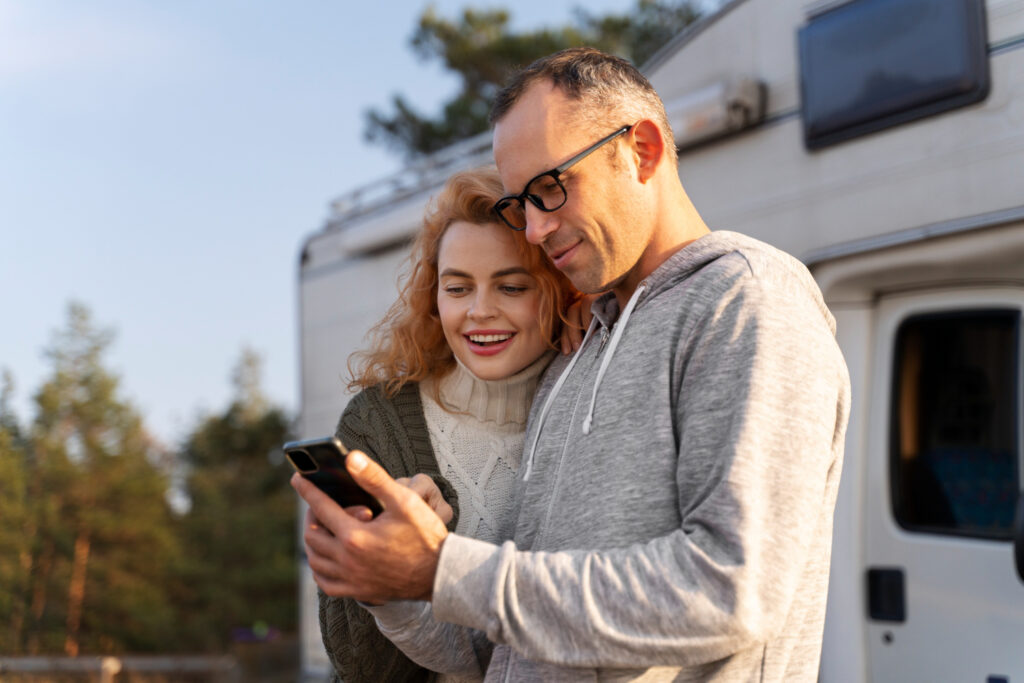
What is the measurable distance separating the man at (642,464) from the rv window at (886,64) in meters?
1.61

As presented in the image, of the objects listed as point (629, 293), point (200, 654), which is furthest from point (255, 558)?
point (629, 293)

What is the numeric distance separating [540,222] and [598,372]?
0.30m

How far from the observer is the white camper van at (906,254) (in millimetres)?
2824

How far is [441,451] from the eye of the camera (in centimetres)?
211

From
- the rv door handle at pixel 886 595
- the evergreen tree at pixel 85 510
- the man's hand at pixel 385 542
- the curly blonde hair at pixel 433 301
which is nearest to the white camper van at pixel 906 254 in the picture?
the rv door handle at pixel 886 595

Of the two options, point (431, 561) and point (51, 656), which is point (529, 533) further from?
point (51, 656)

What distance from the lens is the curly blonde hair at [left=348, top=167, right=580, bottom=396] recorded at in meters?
2.08

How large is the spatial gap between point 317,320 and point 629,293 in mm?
4402

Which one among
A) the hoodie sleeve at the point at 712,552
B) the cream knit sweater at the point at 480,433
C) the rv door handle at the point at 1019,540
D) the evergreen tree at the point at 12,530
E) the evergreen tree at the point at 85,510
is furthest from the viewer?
the evergreen tree at the point at 85,510

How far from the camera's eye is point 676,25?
14.6 meters

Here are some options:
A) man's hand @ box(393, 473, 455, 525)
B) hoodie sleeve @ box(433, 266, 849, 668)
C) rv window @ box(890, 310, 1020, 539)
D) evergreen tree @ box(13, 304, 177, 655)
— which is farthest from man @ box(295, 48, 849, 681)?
evergreen tree @ box(13, 304, 177, 655)

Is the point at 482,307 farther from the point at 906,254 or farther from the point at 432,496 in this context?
the point at 906,254

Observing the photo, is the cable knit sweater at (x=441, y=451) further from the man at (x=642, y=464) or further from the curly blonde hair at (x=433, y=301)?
the man at (x=642, y=464)

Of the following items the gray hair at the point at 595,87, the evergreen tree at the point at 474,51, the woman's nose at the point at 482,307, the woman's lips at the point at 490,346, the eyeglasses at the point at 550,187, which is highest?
the evergreen tree at the point at 474,51
